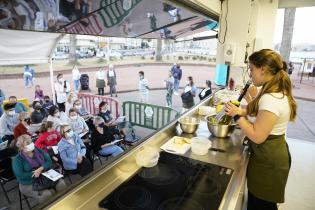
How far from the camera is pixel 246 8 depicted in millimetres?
3027

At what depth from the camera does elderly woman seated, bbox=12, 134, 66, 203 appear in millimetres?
2926

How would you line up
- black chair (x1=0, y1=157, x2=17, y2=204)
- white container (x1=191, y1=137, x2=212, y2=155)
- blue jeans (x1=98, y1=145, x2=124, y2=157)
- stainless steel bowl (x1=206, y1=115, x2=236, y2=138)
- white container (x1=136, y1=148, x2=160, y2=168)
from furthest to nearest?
blue jeans (x1=98, y1=145, x2=124, y2=157) < black chair (x1=0, y1=157, x2=17, y2=204) < stainless steel bowl (x1=206, y1=115, x2=236, y2=138) < white container (x1=191, y1=137, x2=212, y2=155) < white container (x1=136, y1=148, x2=160, y2=168)

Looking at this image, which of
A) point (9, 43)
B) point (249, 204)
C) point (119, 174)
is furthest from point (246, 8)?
point (9, 43)

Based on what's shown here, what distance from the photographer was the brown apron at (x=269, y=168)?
1.59 meters

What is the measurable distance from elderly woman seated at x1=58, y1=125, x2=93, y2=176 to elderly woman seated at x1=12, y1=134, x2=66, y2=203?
0.34 meters

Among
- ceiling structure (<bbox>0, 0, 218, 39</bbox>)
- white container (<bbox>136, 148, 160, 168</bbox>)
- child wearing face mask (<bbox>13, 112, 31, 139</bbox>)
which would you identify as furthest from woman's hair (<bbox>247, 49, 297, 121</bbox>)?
child wearing face mask (<bbox>13, 112, 31, 139</bbox>)

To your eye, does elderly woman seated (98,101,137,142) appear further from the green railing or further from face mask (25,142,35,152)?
face mask (25,142,35,152)

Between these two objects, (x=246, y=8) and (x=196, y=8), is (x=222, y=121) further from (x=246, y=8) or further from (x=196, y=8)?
(x=246, y=8)

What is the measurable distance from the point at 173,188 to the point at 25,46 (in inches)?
214

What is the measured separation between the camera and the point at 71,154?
11.6 feet

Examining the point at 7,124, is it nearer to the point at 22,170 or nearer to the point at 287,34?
the point at 22,170

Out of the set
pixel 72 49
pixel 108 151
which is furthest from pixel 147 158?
pixel 72 49

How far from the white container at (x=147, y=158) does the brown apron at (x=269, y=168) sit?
72 centimetres

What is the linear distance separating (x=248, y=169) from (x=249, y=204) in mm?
340
